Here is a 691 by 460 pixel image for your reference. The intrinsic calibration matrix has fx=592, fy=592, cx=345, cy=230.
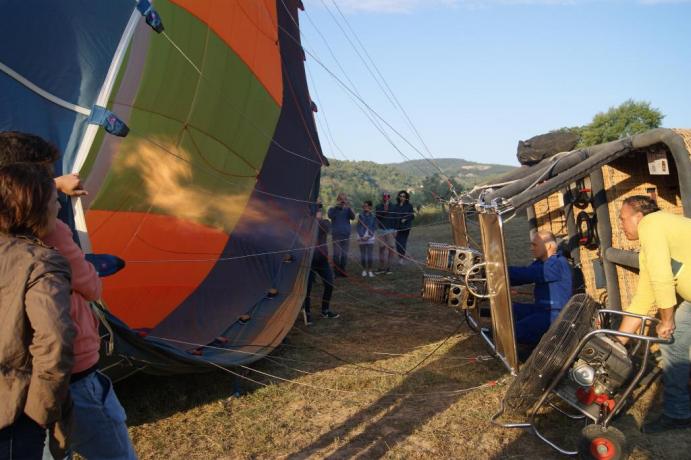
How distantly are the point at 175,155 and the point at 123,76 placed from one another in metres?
0.73

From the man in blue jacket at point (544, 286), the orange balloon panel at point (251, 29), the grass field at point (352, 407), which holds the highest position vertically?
the orange balloon panel at point (251, 29)

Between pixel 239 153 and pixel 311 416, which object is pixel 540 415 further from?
pixel 239 153

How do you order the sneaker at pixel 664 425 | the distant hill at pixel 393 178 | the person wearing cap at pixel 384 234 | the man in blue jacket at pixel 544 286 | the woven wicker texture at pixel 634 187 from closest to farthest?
the sneaker at pixel 664 425 < the man in blue jacket at pixel 544 286 < the woven wicker texture at pixel 634 187 < the person wearing cap at pixel 384 234 < the distant hill at pixel 393 178

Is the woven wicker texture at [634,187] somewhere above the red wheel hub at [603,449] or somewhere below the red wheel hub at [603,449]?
above

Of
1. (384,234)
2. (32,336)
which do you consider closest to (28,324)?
(32,336)

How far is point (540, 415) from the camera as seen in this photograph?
3758 millimetres

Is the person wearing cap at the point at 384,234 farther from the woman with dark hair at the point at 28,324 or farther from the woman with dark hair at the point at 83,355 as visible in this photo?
the woman with dark hair at the point at 28,324

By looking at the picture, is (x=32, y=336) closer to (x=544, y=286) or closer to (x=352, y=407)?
(x=352, y=407)

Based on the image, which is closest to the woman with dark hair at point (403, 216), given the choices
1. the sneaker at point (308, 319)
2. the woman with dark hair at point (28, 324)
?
the sneaker at point (308, 319)

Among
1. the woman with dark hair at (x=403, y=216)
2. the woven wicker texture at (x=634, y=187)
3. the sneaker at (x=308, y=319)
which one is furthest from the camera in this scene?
the woman with dark hair at (x=403, y=216)

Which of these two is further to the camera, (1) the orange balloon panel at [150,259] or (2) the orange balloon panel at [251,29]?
(2) the orange balloon panel at [251,29]

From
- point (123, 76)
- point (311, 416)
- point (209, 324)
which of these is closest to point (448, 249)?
point (311, 416)

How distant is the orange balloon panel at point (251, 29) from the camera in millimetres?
4930

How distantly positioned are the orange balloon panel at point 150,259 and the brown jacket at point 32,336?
7.06ft
